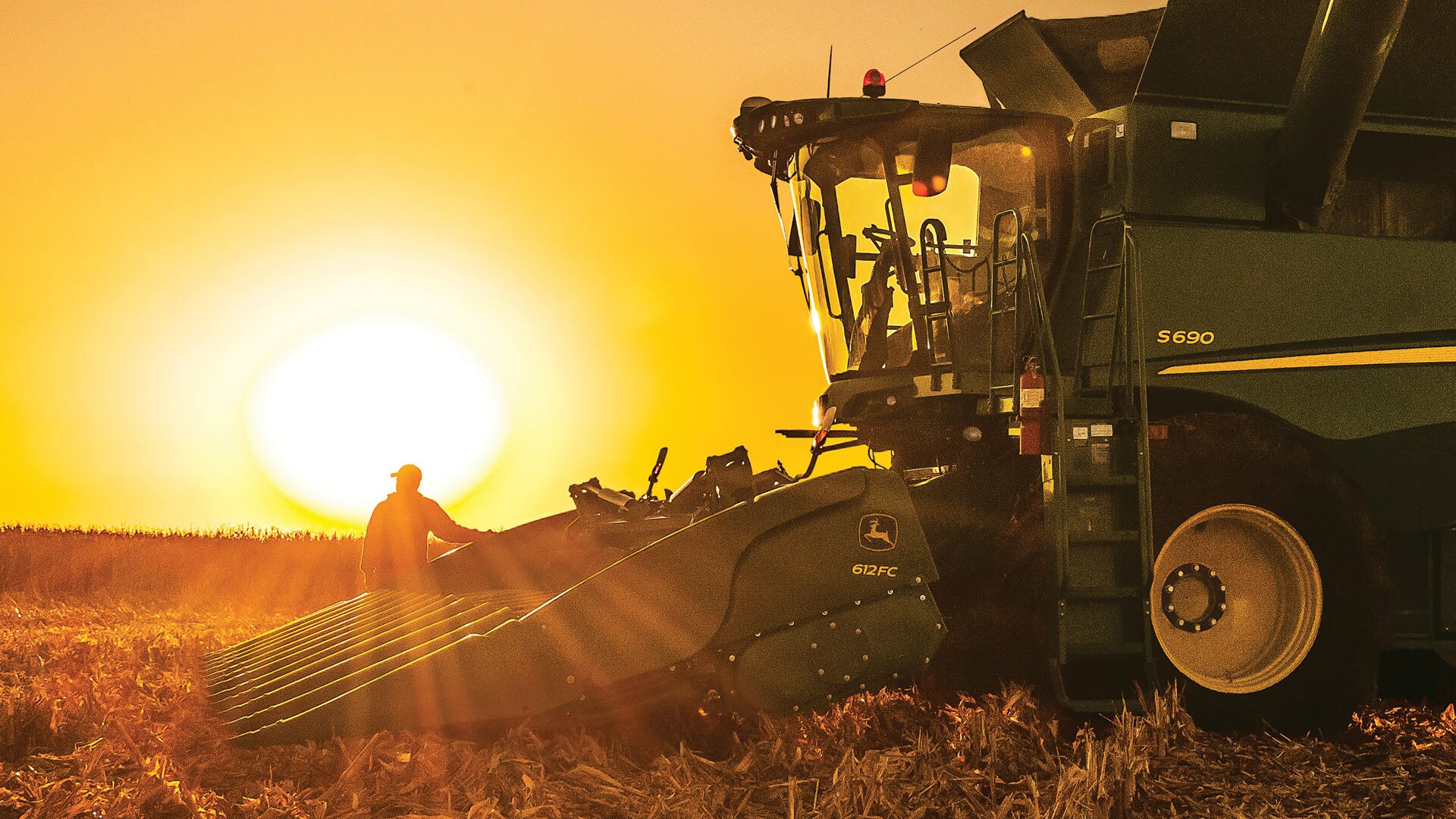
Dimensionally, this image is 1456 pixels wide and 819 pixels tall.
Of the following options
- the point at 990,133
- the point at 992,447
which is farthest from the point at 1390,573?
the point at 990,133

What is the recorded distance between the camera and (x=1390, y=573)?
16.3ft

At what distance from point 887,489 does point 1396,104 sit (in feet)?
10.7

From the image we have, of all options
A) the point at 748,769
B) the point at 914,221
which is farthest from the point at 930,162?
the point at 748,769

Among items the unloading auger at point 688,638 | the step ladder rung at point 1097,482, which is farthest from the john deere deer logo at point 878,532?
the step ladder rung at point 1097,482

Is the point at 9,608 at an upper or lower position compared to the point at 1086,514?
lower

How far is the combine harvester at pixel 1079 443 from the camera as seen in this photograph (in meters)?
3.82

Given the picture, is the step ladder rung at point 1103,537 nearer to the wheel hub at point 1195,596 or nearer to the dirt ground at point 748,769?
the wheel hub at point 1195,596

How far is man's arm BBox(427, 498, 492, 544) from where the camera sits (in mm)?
6723

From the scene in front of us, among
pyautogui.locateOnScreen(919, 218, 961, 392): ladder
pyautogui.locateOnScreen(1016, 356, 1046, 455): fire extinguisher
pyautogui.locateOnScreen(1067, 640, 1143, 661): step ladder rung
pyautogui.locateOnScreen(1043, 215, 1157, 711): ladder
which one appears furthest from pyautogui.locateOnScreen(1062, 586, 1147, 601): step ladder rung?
pyautogui.locateOnScreen(919, 218, 961, 392): ladder

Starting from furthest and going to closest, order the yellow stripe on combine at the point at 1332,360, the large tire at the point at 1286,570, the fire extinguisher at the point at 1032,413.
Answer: the yellow stripe on combine at the point at 1332,360
the large tire at the point at 1286,570
the fire extinguisher at the point at 1032,413

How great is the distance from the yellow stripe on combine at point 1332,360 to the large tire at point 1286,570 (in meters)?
0.32

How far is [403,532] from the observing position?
6.64m

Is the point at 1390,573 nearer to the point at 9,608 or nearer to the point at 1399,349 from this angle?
the point at 1399,349

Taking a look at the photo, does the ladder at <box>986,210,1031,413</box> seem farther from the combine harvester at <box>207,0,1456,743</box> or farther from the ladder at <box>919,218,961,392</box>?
the ladder at <box>919,218,961,392</box>
